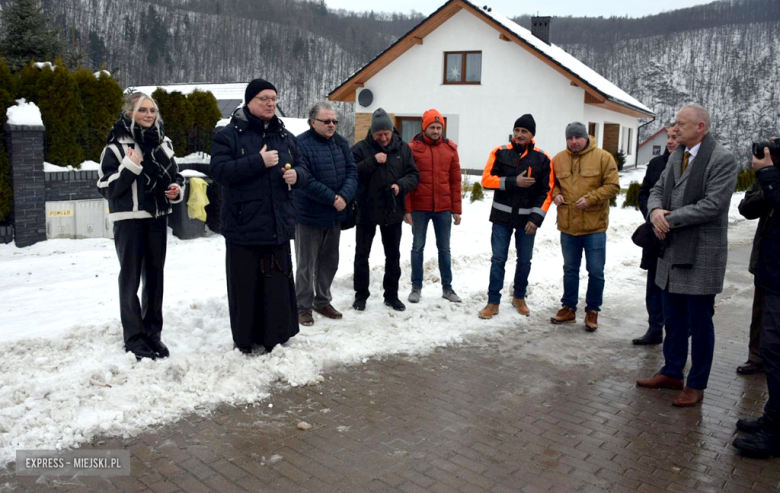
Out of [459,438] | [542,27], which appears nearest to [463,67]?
[542,27]

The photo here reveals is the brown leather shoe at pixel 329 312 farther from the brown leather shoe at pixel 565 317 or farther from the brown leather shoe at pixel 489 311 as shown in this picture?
the brown leather shoe at pixel 565 317

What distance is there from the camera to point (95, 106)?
1007 cm

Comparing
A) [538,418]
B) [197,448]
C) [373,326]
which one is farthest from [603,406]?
[197,448]

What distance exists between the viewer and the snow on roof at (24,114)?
8.95 metres

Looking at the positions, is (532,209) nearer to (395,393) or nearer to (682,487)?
(395,393)

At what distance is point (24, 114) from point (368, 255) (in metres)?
5.73

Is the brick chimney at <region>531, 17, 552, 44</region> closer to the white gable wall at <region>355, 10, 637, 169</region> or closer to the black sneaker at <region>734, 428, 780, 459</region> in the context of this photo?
the white gable wall at <region>355, 10, 637, 169</region>

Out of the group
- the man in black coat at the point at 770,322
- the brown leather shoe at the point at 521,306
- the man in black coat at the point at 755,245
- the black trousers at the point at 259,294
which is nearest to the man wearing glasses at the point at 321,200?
the black trousers at the point at 259,294

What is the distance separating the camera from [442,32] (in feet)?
80.7

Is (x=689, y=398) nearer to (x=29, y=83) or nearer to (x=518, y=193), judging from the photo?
(x=518, y=193)

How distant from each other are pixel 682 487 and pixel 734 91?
114130mm

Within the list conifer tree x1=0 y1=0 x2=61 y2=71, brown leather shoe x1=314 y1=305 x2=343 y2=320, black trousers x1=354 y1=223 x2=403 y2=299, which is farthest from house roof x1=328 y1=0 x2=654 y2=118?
brown leather shoe x1=314 y1=305 x2=343 y2=320

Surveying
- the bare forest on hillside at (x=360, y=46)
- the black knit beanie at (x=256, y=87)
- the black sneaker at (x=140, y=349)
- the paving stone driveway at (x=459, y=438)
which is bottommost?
the paving stone driveway at (x=459, y=438)

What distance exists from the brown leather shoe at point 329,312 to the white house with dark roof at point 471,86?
17.7m
